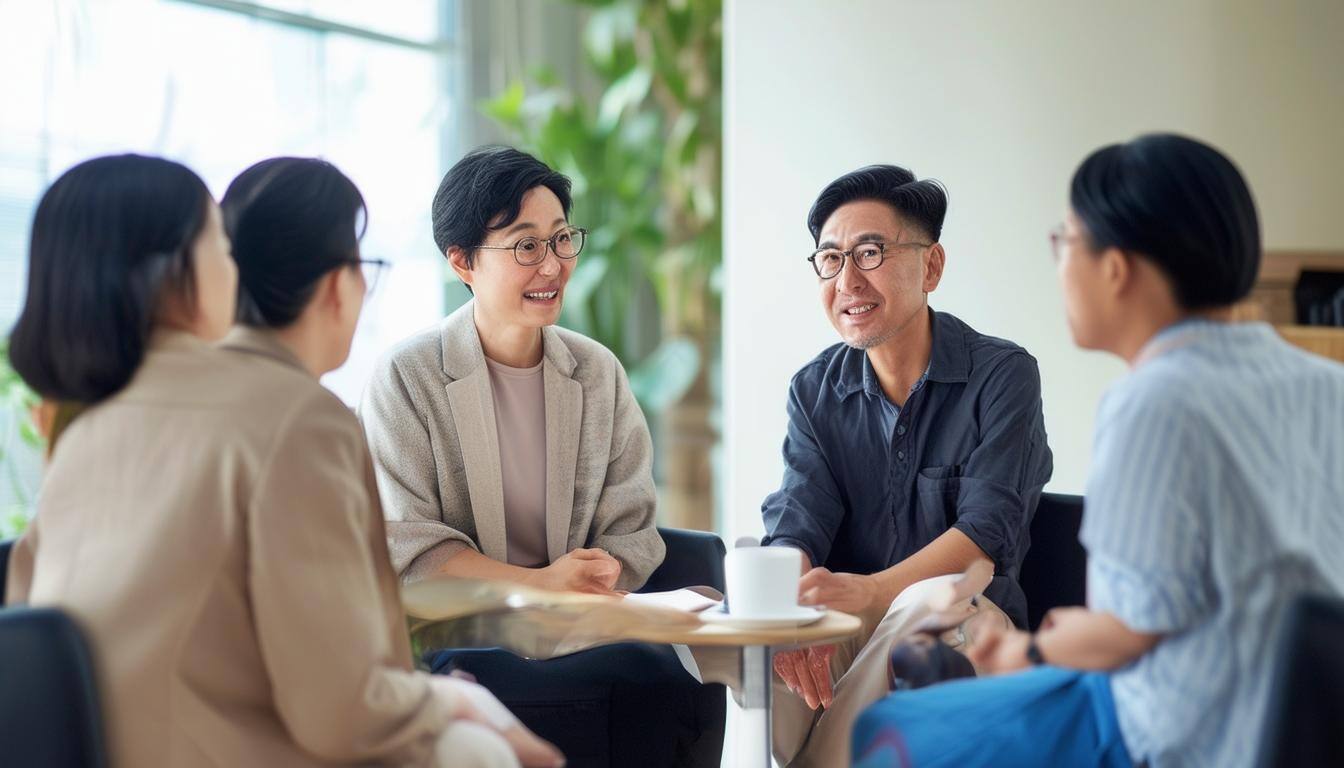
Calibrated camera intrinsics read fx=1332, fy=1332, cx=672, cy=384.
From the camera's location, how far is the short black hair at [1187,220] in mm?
1479

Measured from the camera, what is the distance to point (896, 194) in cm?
252

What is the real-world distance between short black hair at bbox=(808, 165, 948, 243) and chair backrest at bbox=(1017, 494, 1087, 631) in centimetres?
57

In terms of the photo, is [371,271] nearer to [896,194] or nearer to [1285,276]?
[896,194]

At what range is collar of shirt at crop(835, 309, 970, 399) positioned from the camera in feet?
8.13

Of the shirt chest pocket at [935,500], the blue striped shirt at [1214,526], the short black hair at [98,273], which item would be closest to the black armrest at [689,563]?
the shirt chest pocket at [935,500]

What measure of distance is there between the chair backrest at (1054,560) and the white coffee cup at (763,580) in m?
0.78

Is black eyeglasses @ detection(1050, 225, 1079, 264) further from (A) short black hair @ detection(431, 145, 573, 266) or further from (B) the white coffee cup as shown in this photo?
(A) short black hair @ detection(431, 145, 573, 266)

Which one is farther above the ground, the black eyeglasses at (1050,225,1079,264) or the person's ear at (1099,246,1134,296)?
the black eyeglasses at (1050,225,1079,264)

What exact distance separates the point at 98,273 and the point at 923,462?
4.97 feet

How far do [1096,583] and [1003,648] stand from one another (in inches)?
7.7

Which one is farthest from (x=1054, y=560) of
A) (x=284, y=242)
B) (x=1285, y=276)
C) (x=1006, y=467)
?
(x=284, y=242)

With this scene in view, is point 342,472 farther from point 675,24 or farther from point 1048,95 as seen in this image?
point 675,24

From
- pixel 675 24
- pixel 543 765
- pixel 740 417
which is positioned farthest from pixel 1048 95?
pixel 543 765

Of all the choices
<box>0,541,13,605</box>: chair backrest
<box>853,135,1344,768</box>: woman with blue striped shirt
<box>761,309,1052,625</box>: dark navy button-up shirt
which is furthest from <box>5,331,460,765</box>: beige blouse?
<box>761,309,1052,625</box>: dark navy button-up shirt
